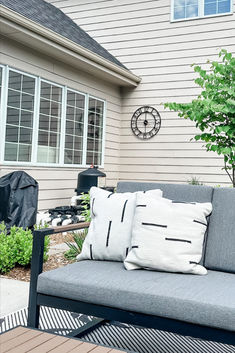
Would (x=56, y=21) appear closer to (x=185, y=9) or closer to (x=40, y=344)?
(x=185, y=9)

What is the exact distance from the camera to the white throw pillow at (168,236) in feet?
6.68

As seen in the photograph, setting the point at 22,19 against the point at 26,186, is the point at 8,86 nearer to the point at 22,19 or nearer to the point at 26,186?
the point at 22,19

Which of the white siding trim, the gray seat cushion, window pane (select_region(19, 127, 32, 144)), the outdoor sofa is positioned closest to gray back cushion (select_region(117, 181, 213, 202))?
the outdoor sofa

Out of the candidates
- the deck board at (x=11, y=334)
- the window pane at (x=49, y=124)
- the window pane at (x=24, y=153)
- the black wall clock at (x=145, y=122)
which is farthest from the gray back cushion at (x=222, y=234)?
the black wall clock at (x=145, y=122)

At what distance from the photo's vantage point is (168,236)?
2.08 meters

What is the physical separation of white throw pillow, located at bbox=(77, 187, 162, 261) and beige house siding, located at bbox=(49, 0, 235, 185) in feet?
17.7

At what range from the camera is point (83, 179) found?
6.53 meters

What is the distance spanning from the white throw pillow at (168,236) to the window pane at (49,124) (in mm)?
4368

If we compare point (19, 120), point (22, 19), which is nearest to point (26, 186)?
point (19, 120)

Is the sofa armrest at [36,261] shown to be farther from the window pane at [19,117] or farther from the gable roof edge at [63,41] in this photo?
the window pane at [19,117]

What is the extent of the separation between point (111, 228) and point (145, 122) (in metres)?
5.97

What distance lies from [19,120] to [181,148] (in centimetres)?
334

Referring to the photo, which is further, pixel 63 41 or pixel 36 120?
pixel 36 120

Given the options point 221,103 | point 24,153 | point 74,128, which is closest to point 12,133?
point 24,153
